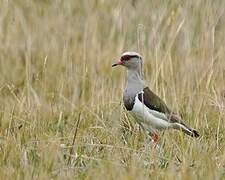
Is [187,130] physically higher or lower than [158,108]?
lower

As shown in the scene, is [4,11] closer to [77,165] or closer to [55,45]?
[55,45]

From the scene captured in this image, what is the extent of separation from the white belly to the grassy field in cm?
10

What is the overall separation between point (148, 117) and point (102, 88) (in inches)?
44.4

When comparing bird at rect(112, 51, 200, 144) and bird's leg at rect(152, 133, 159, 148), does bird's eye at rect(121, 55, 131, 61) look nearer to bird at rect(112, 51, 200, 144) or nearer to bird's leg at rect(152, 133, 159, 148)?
bird at rect(112, 51, 200, 144)

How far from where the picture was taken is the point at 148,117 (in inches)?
204

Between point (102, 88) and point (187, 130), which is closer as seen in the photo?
point (187, 130)

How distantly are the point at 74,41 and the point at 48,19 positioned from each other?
53 cm

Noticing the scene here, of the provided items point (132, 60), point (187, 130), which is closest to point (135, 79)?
point (132, 60)

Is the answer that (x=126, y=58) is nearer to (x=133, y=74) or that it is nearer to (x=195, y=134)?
(x=133, y=74)

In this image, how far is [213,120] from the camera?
18.0 ft

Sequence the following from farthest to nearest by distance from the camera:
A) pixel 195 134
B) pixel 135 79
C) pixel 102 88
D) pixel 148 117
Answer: pixel 102 88 → pixel 135 79 → pixel 148 117 → pixel 195 134

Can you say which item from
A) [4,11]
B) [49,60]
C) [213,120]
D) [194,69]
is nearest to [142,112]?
[213,120]

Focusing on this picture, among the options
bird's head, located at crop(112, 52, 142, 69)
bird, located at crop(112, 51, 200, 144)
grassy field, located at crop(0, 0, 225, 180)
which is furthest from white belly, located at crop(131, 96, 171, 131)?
bird's head, located at crop(112, 52, 142, 69)

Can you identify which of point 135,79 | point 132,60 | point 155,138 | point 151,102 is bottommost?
point 155,138
